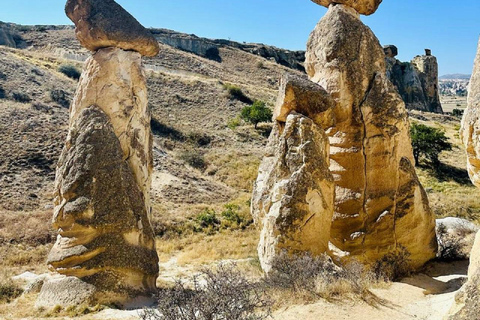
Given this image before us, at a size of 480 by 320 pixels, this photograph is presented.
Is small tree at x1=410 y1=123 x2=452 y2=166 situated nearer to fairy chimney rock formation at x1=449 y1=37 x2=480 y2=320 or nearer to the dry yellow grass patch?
the dry yellow grass patch

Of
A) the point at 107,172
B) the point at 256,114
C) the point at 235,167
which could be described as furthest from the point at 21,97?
the point at 107,172

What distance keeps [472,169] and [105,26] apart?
7.05 metres

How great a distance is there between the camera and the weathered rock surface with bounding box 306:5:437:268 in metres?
8.77

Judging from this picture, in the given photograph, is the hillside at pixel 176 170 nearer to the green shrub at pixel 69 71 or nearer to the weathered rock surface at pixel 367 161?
the green shrub at pixel 69 71

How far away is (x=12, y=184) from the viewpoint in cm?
1775

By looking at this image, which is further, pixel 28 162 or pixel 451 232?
pixel 28 162

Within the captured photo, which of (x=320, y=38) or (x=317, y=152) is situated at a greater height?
(x=320, y=38)

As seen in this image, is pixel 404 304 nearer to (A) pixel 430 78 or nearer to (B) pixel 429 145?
(B) pixel 429 145

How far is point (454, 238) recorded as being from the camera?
1073cm

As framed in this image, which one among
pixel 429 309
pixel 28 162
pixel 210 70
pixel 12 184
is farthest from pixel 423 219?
pixel 210 70

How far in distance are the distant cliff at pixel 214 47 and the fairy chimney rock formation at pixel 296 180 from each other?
56.9 metres

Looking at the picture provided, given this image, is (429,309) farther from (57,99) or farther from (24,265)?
(57,99)

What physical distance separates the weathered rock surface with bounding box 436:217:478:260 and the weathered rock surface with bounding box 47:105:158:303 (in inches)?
262

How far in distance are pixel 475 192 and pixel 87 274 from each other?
1885cm
